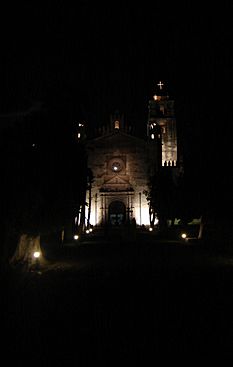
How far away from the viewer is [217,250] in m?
22.8

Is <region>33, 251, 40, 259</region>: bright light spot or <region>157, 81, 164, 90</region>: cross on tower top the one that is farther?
<region>157, 81, 164, 90</region>: cross on tower top

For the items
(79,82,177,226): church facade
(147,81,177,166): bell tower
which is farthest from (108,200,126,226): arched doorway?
(147,81,177,166): bell tower

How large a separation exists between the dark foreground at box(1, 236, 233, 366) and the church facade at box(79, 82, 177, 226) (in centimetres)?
4460

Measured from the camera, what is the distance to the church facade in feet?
191

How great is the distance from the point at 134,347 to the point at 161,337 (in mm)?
630

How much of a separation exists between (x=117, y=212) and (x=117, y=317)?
2076 inches

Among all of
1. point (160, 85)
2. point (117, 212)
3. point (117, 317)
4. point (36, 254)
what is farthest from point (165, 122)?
point (117, 317)

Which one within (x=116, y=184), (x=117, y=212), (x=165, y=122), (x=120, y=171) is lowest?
(x=117, y=212)

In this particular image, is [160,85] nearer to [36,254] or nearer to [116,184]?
[116,184]

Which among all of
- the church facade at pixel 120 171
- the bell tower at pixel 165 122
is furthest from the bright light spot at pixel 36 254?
the bell tower at pixel 165 122

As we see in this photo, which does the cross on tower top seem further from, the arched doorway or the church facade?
the arched doorway

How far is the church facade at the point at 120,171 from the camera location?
5831 cm

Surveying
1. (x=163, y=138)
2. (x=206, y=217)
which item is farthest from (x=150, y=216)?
(x=206, y=217)

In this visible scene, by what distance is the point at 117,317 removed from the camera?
23.8 ft
